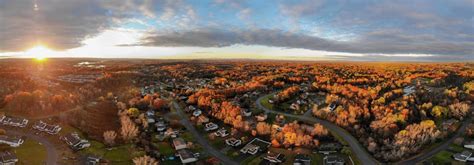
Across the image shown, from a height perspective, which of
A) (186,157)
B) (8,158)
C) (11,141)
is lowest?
(186,157)

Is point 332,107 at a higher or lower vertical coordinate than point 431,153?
higher

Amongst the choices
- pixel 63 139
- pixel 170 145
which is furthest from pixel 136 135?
pixel 63 139

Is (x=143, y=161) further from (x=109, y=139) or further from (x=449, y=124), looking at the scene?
(x=449, y=124)

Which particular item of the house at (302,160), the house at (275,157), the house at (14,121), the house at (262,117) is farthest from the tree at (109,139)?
the house at (262,117)

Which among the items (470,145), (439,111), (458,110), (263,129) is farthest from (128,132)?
(458,110)

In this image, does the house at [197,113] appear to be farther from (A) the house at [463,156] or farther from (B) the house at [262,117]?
(A) the house at [463,156]

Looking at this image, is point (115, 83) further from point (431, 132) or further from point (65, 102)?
point (431, 132)
